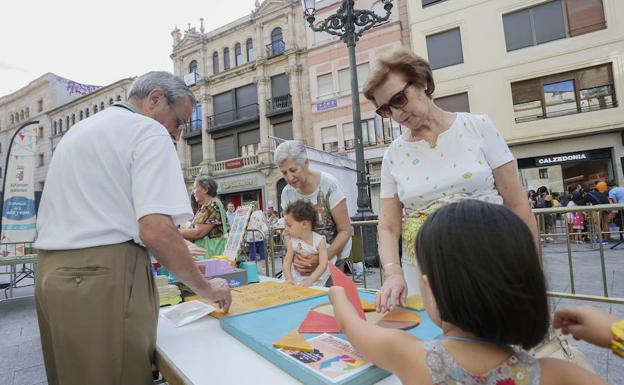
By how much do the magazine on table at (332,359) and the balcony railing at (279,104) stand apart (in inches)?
743

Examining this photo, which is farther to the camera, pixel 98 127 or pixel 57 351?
pixel 98 127

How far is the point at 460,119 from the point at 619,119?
1470cm

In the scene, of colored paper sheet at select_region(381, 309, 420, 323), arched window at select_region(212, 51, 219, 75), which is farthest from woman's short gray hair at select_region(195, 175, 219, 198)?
arched window at select_region(212, 51, 219, 75)

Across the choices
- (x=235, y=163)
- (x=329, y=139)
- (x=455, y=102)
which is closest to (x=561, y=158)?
(x=455, y=102)

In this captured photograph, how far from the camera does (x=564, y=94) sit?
1295 centimetres

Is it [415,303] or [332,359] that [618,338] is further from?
[415,303]

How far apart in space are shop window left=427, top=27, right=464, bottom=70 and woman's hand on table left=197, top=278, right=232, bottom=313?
15.4 m

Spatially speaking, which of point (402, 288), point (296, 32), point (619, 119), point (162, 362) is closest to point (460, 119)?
point (402, 288)

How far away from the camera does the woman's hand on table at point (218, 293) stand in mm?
1240

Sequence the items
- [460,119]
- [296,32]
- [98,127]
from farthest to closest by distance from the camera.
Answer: [296,32] → [460,119] → [98,127]

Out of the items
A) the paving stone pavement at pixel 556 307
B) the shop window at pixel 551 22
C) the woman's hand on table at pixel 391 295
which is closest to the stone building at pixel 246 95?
the shop window at pixel 551 22

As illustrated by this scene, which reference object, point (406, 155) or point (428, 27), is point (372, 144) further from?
point (406, 155)

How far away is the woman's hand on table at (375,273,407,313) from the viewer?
1.21m

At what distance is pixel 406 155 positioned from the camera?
1603mm
